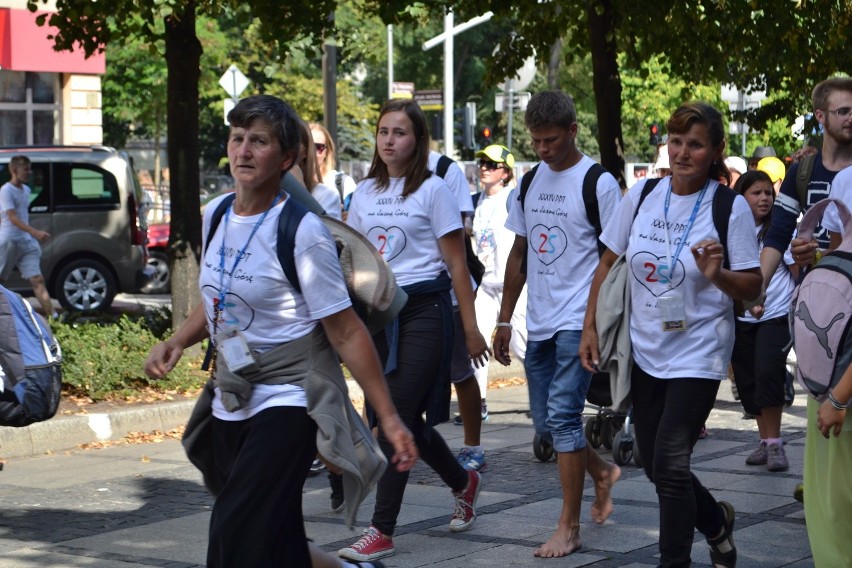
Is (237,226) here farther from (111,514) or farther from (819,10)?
(819,10)

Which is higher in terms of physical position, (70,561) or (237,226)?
(237,226)

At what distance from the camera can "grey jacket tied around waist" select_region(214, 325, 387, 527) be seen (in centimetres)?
414

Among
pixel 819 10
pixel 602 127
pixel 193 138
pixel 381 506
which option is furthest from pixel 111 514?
pixel 819 10

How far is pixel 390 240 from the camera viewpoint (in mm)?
6574

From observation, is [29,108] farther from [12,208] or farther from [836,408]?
[836,408]

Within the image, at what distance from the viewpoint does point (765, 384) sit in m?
8.48

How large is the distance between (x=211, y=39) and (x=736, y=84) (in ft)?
98.4

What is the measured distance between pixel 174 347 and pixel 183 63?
839cm

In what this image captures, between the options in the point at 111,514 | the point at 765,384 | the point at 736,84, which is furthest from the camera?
the point at 736,84

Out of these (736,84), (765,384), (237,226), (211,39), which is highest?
(211,39)

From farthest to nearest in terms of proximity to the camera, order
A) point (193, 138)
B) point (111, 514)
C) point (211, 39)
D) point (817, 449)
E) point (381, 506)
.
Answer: point (211, 39), point (193, 138), point (111, 514), point (381, 506), point (817, 449)

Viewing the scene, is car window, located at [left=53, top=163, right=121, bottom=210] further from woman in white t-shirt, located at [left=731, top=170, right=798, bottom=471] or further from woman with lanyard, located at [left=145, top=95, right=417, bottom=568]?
woman with lanyard, located at [left=145, top=95, right=417, bottom=568]

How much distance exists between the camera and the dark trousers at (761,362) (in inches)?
333

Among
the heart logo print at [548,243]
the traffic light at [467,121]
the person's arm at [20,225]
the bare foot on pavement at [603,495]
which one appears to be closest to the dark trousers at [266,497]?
the heart logo print at [548,243]
